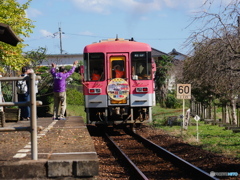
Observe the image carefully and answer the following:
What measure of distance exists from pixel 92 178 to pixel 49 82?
22324 millimetres

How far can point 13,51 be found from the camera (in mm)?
19781

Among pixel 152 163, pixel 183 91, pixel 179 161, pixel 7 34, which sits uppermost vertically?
pixel 7 34

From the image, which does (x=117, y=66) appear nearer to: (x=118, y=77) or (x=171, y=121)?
(x=118, y=77)

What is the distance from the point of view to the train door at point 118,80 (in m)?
15.6

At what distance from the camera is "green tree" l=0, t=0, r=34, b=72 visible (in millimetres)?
19172

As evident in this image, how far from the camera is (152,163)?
34.7 feet

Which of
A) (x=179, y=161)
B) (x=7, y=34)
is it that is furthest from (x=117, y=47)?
(x=7, y=34)

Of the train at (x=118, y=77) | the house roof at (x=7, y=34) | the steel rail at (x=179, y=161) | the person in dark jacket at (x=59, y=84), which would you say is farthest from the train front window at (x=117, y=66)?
the house roof at (x=7, y=34)

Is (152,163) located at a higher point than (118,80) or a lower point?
lower

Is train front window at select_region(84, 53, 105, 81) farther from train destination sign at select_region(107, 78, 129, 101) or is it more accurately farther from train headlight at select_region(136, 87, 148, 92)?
train headlight at select_region(136, 87, 148, 92)

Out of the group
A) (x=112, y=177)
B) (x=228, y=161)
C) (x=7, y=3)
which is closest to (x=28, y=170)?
(x=112, y=177)

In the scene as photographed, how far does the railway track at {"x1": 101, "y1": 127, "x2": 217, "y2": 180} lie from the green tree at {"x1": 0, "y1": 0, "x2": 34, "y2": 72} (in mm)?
6652

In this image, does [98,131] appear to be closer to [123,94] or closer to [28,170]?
[123,94]

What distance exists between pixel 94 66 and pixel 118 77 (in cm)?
94
